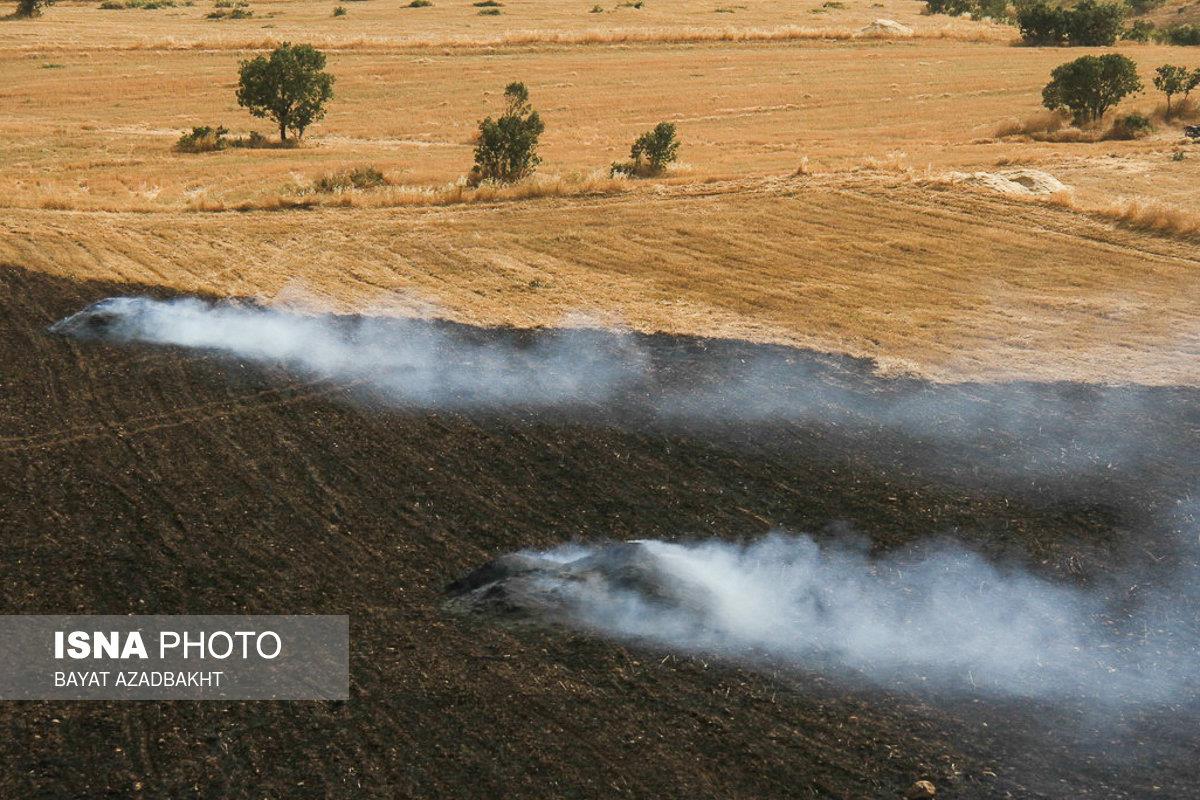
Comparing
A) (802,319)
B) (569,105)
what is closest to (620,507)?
(802,319)

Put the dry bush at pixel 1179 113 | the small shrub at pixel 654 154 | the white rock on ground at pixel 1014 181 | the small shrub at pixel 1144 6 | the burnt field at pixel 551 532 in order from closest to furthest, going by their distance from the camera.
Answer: the burnt field at pixel 551 532 < the white rock on ground at pixel 1014 181 < the small shrub at pixel 654 154 < the dry bush at pixel 1179 113 < the small shrub at pixel 1144 6

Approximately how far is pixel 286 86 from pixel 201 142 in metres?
3.76

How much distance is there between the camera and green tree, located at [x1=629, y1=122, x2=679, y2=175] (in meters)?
38.2

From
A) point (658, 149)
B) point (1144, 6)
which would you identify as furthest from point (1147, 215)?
point (1144, 6)

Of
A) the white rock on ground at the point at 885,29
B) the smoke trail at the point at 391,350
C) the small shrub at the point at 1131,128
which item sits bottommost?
the smoke trail at the point at 391,350

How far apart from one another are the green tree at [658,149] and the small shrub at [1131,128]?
20.7 meters

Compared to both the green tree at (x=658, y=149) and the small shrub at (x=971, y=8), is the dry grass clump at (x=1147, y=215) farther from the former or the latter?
the small shrub at (x=971, y=8)

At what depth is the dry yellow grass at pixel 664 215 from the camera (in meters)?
24.7

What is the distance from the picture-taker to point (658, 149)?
3825cm

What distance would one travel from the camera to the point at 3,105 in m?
52.0

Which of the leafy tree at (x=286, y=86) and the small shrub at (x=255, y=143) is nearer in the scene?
the leafy tree at (x=286, y=86)

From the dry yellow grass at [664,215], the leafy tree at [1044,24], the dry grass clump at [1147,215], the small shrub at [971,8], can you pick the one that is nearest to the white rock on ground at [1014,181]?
the dry yellow grass at [664,215]

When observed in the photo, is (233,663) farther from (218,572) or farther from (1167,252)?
(1167,252)

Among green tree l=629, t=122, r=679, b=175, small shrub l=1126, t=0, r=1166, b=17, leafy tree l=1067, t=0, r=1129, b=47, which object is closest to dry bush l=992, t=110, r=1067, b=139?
green tree l=629, t=122, r=679, b=175
